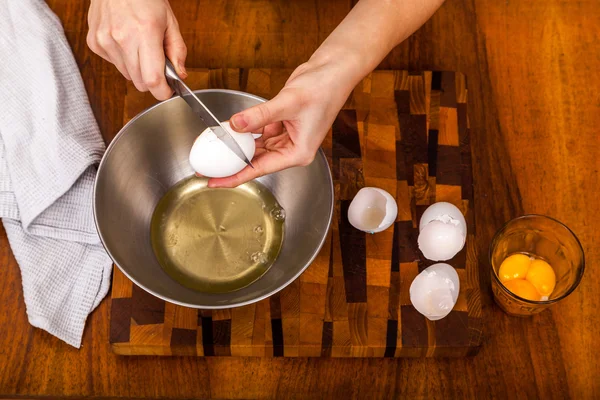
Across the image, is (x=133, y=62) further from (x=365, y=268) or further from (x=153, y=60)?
(x=365, y=268)

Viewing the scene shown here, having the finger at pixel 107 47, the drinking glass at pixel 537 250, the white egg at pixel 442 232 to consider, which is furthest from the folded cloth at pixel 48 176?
the drinking glass at pixel 537 250

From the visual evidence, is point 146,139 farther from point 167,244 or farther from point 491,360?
point 491,360

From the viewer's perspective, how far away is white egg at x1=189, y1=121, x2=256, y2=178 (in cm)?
95

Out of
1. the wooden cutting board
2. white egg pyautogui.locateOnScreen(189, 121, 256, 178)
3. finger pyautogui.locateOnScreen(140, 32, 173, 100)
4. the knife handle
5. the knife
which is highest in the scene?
finger pyautogui.locateOnScreen(140, 32, 173, 100)

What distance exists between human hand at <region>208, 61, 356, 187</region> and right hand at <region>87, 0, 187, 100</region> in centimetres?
18

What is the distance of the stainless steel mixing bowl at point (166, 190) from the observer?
Answer: 97 cm

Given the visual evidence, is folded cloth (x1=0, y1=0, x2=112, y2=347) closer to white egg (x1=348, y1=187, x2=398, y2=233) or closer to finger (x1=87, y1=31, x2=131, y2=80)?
finger (x1=87, y1=31, x2=131, y2=80)

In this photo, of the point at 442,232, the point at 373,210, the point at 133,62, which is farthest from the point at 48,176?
the point at 442,232

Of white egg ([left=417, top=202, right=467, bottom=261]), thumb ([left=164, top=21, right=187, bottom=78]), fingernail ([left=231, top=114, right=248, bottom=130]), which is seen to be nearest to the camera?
fingernail ([left=231, top=114, right=248, bottom=130])

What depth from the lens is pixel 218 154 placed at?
955 mm

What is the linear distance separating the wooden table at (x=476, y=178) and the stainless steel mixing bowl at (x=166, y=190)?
14 centimetres

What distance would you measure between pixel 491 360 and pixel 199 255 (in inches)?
22.1

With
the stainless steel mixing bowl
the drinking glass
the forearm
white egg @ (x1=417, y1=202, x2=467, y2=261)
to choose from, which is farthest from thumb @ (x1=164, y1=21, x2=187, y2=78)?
the drinking glass

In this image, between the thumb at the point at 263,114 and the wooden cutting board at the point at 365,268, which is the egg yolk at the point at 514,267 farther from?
the thumb at the point at 263,114
